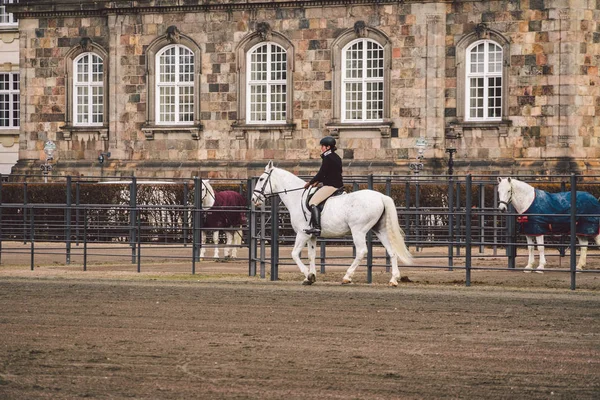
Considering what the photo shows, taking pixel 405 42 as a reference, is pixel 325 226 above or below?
below

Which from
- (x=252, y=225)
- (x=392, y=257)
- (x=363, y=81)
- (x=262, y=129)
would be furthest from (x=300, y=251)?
(x=262, y=129)

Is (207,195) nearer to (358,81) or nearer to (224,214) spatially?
(224,214)

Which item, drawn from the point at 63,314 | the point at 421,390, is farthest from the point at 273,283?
the point at 421,390

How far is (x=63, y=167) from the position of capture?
44906 mm

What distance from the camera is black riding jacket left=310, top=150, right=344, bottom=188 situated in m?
23.0

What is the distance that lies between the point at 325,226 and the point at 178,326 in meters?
6.75

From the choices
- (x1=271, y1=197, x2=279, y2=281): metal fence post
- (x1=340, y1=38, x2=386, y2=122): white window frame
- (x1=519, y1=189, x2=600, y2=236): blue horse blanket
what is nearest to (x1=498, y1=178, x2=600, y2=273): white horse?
(x1=519, y1=189, x2=600, y2=236): blue horse blanket

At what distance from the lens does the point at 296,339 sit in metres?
15.7

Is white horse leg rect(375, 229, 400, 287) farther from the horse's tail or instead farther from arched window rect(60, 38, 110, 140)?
arched window rect(60, 38, 110, 140)

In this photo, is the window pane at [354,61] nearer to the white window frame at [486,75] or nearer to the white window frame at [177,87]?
the white window frame at [486,75]

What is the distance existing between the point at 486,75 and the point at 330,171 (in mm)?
18972

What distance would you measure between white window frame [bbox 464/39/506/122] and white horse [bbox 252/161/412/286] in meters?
18.1

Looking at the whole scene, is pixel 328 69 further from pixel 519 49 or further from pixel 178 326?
pixel 178 326

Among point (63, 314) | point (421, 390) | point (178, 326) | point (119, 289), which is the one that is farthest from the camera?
point (119, 289)
